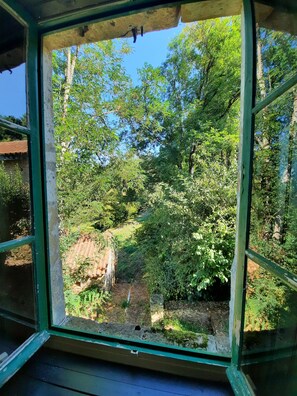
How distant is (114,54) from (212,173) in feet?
12.1

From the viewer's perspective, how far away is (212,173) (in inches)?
162

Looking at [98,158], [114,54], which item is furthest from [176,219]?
[114,54]

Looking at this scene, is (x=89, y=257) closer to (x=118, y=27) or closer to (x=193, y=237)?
(x=193, y=237)

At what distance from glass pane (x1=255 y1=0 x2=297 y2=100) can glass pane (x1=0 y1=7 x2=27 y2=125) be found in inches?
40.2

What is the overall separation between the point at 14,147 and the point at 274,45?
3.72ft

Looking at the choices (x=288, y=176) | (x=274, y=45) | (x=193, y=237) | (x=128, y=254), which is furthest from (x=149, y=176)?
(x=288, y=176)

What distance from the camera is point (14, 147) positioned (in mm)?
1003

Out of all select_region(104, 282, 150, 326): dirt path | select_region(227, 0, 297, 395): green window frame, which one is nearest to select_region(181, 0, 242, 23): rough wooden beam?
select_region(227, 0, 297, 395): green window frame

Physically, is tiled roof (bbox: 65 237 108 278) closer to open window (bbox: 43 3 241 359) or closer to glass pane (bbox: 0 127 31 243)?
open window (bbox: 43 3 241 359)

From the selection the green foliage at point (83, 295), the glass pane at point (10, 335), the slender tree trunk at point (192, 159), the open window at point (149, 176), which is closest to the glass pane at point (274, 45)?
the glass pane at point (10, 335)

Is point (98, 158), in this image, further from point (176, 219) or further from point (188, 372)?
point (188, 372)

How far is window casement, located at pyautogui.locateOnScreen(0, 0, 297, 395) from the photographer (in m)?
0.63

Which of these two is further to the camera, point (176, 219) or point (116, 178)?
point (116, 178)

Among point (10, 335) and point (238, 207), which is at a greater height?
point (238, 207)
